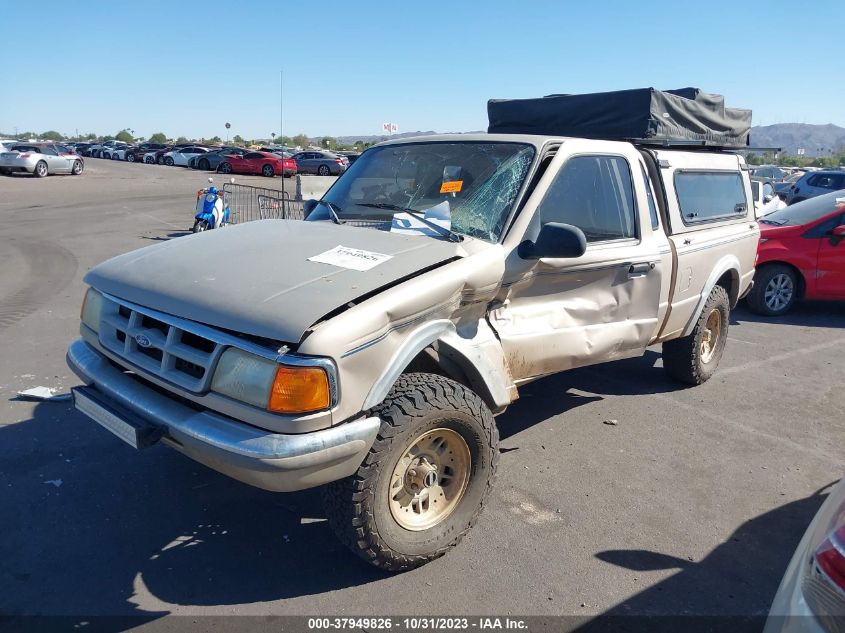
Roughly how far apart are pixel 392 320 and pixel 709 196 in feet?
13.1

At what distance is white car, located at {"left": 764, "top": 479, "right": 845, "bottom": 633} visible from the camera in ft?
5.87

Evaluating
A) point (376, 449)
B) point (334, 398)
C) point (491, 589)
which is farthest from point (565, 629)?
point (334, 398)

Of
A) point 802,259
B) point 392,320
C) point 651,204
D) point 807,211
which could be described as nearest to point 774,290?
point 802,259

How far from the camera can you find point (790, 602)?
1.96 metres

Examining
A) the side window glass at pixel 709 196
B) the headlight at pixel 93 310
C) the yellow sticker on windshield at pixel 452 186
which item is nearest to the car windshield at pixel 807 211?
the side window glass at pixel 709 196

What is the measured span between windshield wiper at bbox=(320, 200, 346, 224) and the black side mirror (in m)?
1.22

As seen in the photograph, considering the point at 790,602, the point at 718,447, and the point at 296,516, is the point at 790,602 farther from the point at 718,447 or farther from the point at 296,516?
the point at 718,447

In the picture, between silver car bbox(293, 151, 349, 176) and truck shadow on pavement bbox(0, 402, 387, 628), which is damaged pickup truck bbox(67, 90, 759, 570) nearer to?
truck shadow on pavement bbox(0, 402, 387, 628)

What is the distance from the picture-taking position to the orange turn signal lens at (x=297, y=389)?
8.63 ft

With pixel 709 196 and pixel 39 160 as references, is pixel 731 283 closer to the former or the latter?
pixel 709 196

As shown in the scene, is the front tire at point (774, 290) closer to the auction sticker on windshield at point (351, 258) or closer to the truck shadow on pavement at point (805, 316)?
the truck shadow on pavement at point (805, 316)

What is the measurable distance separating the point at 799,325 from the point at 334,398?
7945 millimetres

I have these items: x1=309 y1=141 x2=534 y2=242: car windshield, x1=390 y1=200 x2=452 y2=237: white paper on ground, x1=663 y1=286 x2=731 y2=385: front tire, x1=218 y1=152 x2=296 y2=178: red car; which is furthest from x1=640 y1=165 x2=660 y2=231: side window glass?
x1=218 y1=152 x2=296 y2=178: red car

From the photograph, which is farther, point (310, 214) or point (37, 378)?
point (37, 378)
